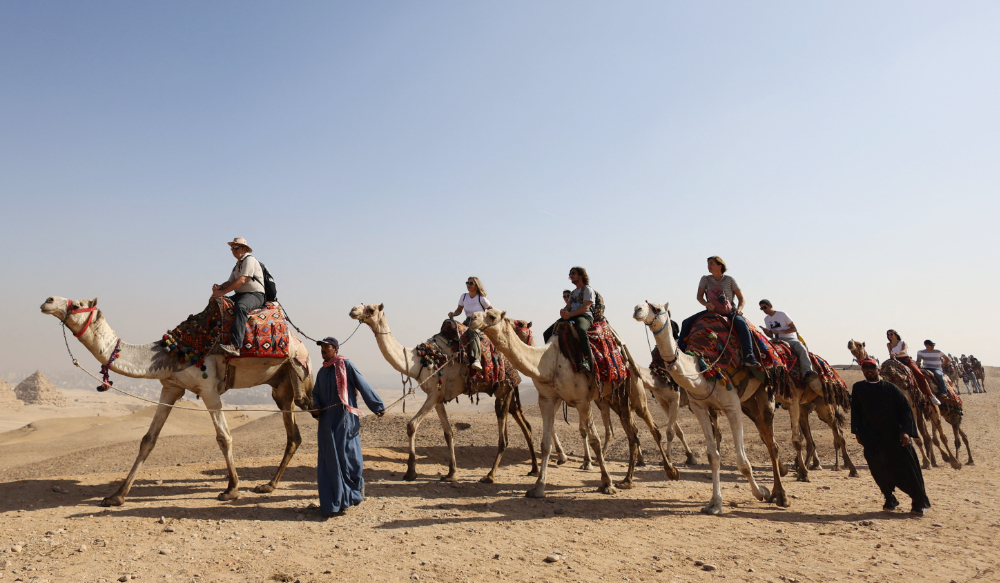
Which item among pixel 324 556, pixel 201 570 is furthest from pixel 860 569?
pixel 201 570

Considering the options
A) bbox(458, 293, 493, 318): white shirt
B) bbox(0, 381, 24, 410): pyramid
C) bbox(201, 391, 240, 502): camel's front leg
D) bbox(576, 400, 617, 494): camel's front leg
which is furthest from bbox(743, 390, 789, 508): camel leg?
bbox(0, 381, 24, 410): pyramid

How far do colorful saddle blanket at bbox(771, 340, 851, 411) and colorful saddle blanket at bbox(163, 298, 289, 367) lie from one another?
914cm

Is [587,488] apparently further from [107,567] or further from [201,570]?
[107,567]

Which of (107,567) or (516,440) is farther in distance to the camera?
(516,440)

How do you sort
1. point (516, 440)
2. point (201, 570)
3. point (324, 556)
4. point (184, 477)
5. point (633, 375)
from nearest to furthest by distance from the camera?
point (201, 570), point (324, 556), point (184, 477), point (633, 375), point (516, 440)

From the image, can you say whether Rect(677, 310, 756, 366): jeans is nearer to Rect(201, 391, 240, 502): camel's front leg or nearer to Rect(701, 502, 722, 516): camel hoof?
Rect(701, 502, 722, 516): camel hoof

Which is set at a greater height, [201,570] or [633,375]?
[633,375]

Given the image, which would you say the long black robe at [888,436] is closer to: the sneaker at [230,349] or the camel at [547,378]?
the camel at [547,378]

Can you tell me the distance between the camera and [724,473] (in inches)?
457

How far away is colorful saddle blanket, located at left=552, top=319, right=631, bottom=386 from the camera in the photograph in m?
8.30

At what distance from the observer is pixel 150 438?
7.40 meters

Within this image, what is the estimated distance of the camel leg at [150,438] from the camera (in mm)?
7002

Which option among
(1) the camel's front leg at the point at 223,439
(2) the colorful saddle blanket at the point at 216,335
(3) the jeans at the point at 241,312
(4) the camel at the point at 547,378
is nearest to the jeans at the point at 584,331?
(4) the camel at the point at 547,378

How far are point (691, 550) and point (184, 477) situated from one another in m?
7.84
